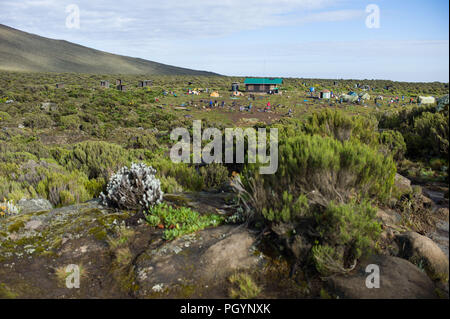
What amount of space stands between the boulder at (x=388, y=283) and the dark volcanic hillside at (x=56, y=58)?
400 ft

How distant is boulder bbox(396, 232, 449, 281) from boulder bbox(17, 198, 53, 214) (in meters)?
6.43

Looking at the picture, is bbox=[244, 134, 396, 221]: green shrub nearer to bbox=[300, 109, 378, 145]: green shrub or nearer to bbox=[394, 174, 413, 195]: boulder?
bbox=[394, 174, 413, 195]: boulder

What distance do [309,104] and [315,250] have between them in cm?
4357

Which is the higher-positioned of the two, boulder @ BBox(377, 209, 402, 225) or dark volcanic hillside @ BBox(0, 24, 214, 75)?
dark volcanic hillside @ BBox(0, 24, 214, 75)

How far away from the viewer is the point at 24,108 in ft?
Answer: 96.5

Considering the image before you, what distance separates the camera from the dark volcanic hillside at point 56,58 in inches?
4358

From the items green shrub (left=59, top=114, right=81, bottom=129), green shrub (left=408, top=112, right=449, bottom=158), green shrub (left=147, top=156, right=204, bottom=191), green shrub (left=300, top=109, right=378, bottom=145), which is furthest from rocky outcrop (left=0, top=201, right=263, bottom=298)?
green shrub (left=59, top=114, right=81, bottom=129)

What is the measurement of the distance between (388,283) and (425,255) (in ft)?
3.24

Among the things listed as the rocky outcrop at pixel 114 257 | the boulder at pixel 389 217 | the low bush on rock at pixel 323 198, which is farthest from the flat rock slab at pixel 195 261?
the boulder at pixel 389 217

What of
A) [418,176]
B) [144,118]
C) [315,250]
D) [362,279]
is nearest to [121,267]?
[315,250]

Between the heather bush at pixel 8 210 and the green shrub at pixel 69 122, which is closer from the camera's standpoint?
the heather bush at pixel 8 210

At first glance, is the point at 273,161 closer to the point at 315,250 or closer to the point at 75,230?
the point at 315,250

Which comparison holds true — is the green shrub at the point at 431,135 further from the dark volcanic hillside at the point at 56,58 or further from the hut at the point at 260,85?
the dark volcanic hillside at the point at 56,58

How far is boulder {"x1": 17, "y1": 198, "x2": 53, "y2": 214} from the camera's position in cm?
580
